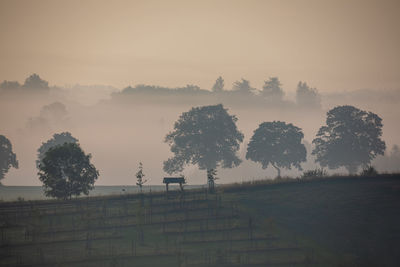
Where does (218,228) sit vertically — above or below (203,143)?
below

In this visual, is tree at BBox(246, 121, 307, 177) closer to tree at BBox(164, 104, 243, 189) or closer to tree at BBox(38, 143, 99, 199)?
tree at BBox(164, 104, 243, 189)

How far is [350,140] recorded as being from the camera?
166 meters

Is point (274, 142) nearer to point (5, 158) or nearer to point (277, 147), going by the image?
point (277, 147)

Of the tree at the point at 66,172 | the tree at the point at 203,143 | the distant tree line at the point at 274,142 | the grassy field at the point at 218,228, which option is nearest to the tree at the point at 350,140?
the distant tree line at the point at 274,142

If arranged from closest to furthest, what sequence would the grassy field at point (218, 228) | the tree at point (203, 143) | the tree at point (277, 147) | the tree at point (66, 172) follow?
the grassy field at point (218, 228)
the tree at point (66, 172)
the tree at point (277, 147)
the tree at point (203, 143)

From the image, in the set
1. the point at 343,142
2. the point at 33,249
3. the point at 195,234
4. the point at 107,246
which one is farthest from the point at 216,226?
the point at 343,142

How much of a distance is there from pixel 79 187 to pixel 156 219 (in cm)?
2341

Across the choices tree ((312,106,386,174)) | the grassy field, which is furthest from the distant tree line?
the grassy field

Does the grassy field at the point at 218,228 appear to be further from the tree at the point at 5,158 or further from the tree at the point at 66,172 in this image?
the tree at the point at 5,158

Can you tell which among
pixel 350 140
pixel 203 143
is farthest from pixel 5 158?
pixel 350 140

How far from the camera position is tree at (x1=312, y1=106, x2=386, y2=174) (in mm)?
165875

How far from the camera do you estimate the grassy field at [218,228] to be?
79.6m

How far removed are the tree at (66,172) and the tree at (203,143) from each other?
5552cm

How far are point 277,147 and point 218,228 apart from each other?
76.7 meters
